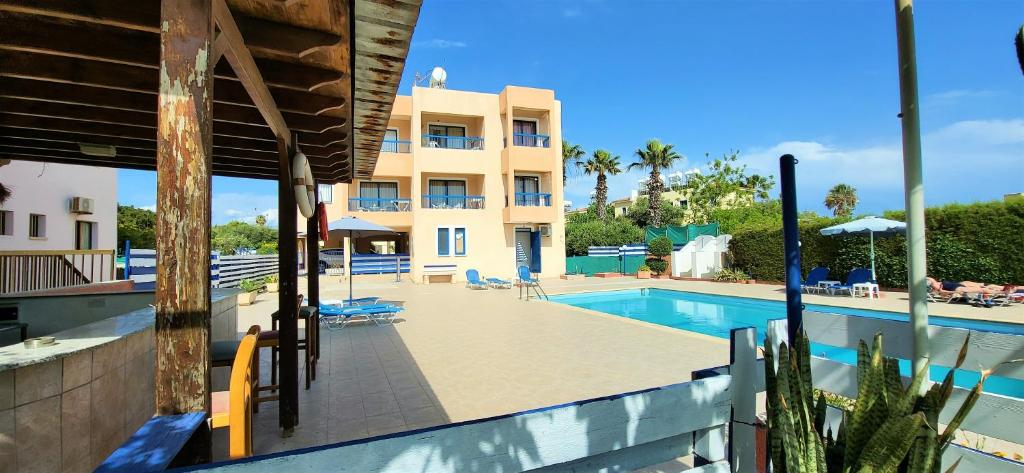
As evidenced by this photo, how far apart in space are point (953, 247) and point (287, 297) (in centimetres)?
1663

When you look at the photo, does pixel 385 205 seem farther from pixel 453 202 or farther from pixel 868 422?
pixel 868 422

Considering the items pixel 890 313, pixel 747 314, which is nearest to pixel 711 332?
pixel 747 314

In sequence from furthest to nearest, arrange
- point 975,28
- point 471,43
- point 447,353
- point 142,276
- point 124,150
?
point 471,43, point 142,276, point 447,353, point 124,150, point 975,28

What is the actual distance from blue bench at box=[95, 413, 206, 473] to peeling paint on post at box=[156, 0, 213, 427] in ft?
0.28

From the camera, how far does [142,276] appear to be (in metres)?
14.3

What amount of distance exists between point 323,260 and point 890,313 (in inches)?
886

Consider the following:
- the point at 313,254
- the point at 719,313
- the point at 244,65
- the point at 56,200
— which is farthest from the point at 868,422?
the point at 56,200

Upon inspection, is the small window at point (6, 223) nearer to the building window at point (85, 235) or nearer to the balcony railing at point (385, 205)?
the building window at point (85, 235)

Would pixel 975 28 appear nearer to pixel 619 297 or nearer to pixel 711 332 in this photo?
pixel 711 332

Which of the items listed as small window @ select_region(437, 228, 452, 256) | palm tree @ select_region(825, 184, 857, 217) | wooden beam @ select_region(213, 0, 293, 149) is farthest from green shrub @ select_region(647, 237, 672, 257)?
palm tree @ select_region(825, 184, 857, 217)

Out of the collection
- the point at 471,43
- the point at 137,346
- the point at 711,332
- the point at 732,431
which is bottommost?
the point at 711,332

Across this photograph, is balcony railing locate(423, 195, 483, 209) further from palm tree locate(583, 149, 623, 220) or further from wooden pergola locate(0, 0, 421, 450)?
wooden pergola locate(0, 0, 421, 450)

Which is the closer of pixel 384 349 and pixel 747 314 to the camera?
pixel 384 349

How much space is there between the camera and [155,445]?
1.25 metres
